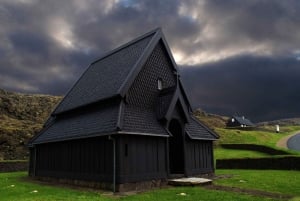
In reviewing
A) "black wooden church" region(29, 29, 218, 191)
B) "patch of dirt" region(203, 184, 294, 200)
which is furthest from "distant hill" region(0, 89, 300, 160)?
"patch of dirt" region(203, 184, 294, 200)

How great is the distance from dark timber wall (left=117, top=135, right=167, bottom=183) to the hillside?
28724mm

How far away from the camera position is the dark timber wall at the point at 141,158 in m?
18.4

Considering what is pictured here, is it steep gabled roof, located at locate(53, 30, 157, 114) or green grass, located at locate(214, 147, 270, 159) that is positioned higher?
steep gabled roof, located at locate(53, 30, 157, 114)

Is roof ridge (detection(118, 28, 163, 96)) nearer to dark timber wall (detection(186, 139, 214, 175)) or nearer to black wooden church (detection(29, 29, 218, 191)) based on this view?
black wooden church (detection(29, 29, 218, 191))

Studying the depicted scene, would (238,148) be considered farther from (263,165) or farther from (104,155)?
(104,155)

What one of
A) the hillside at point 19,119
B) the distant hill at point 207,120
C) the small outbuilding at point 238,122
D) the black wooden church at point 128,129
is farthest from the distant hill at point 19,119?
the small outbuilding at point 238,122

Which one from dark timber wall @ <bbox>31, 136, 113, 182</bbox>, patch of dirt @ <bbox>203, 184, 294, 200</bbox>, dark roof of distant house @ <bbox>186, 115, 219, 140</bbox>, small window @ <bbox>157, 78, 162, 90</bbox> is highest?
small window @ <bbox>157, 78, 162, 90</bbox>

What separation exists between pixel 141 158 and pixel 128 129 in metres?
2.16

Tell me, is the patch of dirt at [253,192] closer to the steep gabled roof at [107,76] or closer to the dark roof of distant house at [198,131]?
the dark roof of distant house at [198,131]

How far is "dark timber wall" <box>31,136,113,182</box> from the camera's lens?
19467mm

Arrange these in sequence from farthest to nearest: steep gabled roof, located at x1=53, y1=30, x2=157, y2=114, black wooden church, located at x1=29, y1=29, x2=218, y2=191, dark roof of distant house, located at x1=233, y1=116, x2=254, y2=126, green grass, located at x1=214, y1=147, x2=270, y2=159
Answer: dark roof of distant house, located at x1=233, y1=116, x2=254, y2=126, green grass, located at x1=214, y1=147, x2=270, y2=159, steep gabled roof, located at x1=53, y1=30, x2=157, y2=114, black wooden church, located at x1=29, y1=29, x2=218, y2=191

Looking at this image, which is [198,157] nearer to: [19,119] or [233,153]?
[233,153]

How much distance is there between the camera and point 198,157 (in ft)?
82.3

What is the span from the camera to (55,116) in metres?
30.0
